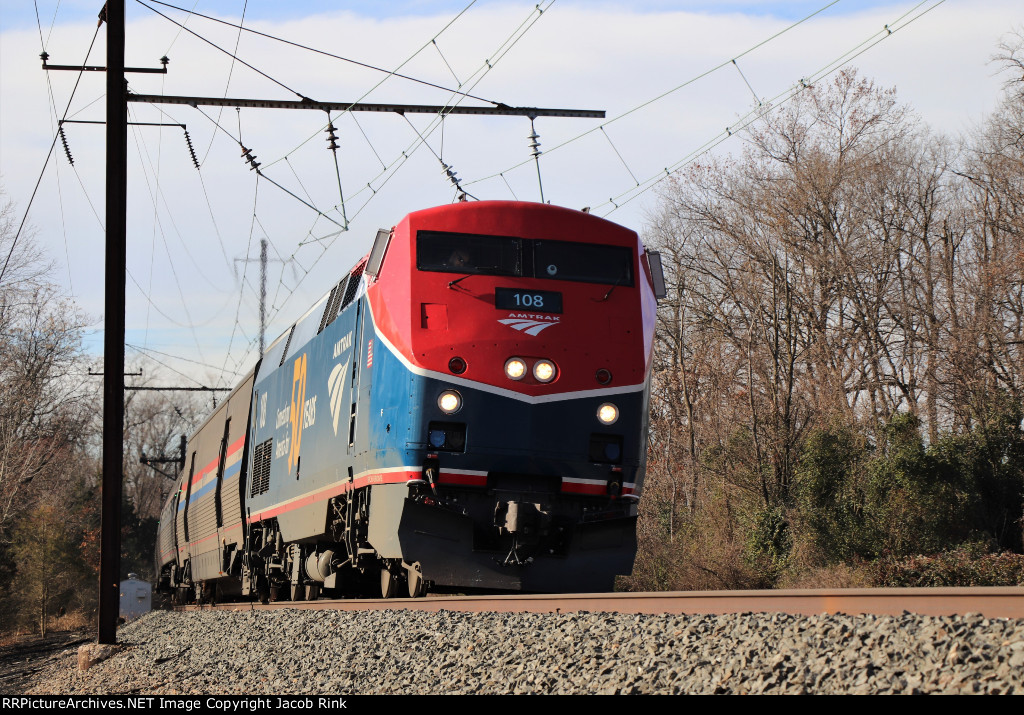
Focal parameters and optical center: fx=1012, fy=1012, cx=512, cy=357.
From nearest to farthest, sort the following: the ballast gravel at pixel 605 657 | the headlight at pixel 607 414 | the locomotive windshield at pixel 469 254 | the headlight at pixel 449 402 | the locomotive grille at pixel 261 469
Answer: the ballast gravel at pixel 605 657 < the headlight at pixel 449 402 < the headlight at pixel 607 414 < the locomotive windshield at pixel 469 254 < the locomotive grille at pixel 261 469

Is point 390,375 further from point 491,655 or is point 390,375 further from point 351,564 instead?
point 491,655

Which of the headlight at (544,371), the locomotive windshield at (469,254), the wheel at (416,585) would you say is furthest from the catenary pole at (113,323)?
the headlight at (544,371)

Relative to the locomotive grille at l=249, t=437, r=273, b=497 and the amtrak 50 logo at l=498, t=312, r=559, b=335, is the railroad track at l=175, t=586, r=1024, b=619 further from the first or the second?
the locomotive grille at l=249, t=437, r=273, b=497

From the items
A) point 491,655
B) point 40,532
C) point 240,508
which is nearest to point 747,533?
point 240,508

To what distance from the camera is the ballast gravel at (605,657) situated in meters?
4.23

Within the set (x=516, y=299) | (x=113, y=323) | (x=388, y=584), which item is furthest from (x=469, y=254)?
(x=113, y=323)

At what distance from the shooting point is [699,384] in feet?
103

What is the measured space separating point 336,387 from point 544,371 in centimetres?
298

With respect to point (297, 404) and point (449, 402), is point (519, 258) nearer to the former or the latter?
point (449, 402)

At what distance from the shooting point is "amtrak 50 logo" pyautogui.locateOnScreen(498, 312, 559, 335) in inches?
364

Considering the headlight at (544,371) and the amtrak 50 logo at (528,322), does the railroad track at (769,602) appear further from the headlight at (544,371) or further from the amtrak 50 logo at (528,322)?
the amtrak 50 logo at (528,322)

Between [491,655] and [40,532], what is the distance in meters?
40.9

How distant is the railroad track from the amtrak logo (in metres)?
2.64

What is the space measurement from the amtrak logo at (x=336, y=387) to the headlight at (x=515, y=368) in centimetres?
242
